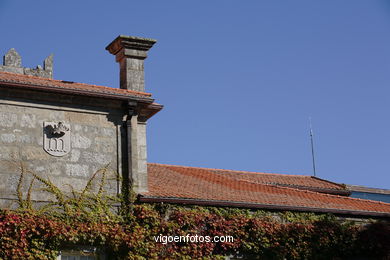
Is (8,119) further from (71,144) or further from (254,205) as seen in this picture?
(254,205)

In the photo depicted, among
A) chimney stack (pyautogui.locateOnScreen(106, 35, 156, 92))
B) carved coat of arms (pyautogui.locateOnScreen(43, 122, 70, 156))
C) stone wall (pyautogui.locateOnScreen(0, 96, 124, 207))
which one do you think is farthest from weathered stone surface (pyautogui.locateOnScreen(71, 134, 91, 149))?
chimney stack (pyautogui.locateOnScreen(106, 35, 156, 92))

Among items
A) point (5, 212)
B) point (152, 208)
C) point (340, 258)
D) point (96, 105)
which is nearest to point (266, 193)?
point (340, 258)

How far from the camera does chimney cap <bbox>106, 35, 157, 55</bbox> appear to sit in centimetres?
2222

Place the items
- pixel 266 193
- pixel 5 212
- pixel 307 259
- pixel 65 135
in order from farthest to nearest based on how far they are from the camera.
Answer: pixel 266 193 < pixel 307 259 < pixel 65 135 < pixel 5 212

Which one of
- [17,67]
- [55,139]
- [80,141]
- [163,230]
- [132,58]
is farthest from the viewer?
[17,67]

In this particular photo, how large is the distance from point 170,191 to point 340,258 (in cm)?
488

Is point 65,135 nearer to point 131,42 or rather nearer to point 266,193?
point 131,42

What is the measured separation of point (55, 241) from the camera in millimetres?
18984

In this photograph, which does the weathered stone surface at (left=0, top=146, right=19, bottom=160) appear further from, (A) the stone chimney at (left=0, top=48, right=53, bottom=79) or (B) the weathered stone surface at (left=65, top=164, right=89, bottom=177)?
(A) the stone chimney at (left=0, top=48, right=53, bottom=79)

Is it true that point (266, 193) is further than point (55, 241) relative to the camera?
Yes

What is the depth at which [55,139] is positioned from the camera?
20.1 m

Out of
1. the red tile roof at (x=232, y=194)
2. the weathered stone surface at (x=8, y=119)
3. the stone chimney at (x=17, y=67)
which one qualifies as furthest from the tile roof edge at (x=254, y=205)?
the stone chimney at (x=17, y=67)

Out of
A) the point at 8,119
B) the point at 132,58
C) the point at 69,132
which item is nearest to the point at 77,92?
the point at 69,132

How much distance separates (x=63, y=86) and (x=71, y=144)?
143 cm
